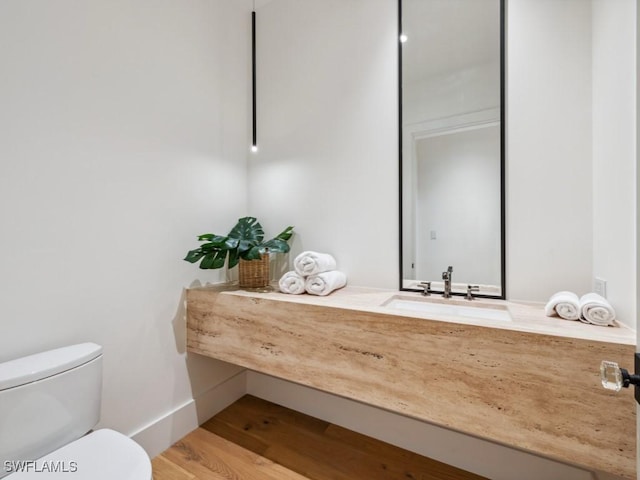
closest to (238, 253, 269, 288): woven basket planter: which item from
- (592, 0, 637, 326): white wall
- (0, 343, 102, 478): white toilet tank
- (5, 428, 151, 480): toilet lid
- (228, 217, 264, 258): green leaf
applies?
(228, 217, 264, 258): green leaf

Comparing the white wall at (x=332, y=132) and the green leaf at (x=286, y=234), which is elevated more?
the white wall at (x=332, y=132)

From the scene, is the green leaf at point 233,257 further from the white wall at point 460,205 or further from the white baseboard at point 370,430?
the white wall at point 460,205

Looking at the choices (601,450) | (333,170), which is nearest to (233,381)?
(333,170)

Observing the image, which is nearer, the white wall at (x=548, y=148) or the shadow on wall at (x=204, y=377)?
the white wall at (x=548, y=148)

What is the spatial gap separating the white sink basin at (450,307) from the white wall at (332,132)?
0.59 feet

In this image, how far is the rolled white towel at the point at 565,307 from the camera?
1.10 meters

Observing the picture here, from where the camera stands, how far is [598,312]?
3.40 feet

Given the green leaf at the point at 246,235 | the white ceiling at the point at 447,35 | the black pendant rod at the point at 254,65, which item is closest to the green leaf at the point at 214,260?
the green leaf at the point at 246,235

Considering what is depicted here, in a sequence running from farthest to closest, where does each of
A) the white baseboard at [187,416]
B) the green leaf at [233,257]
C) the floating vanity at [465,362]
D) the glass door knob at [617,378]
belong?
the green leaf at [233,257] → the white baseboard at [187,416] → the floating vanity at [465,362] → the glass door knob at [617,378]

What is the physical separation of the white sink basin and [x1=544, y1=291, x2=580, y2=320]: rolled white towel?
0.16 meters

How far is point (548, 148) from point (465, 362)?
1081 millimetres

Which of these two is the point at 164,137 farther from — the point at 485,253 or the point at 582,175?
the point at 582,175

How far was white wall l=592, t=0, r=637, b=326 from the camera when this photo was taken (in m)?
1.00

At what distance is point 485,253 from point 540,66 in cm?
93
